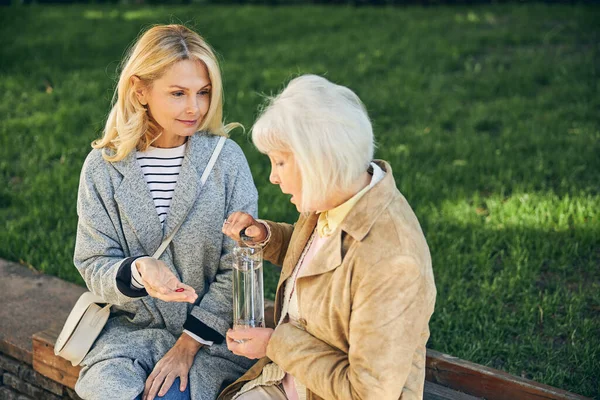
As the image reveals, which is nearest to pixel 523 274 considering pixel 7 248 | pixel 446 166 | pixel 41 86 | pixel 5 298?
pixel 446 166

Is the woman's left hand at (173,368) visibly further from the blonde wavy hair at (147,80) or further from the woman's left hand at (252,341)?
the blonde wavy hair at (147,80)

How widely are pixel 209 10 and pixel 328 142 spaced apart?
9619 mm

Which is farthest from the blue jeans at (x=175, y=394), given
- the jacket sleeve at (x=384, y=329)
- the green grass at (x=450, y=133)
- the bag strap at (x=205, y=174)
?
the green grass at (x=450, y=133)

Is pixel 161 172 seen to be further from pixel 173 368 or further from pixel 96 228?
pixel 173 368

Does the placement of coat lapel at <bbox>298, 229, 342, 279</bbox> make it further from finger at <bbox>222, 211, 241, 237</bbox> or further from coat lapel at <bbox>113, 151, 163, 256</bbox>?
coat lapel at <bbox>113, 151, 163, 256</bbox>

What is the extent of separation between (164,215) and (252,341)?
0.71 meters

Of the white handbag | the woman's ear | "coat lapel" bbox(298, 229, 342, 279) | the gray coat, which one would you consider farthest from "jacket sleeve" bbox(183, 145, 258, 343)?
"coat lapel" bbox(298, 229, 342, 279)

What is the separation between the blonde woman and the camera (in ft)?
9.21

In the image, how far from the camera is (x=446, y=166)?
17.8 ft

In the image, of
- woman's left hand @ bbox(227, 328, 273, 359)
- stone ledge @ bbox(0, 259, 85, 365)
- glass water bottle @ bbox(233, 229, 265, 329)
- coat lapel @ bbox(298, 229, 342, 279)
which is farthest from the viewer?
stone ledge @ bbox(0, 259, 85, 365)

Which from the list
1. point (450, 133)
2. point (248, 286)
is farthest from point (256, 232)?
point (450, 133)

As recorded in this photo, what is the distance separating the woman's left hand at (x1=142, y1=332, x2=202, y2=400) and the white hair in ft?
2.83

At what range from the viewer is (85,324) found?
294cm

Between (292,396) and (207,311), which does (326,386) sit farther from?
(207,311)
